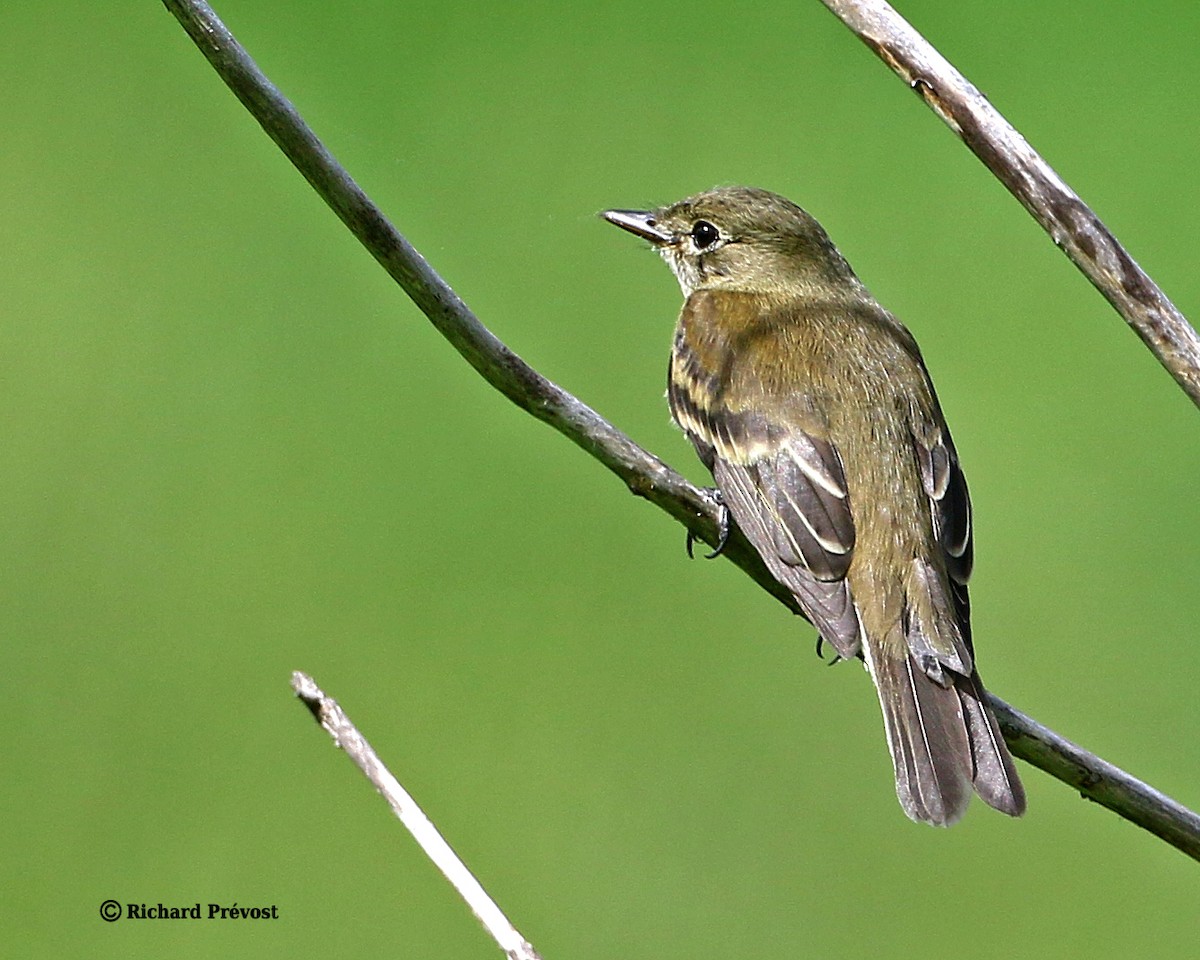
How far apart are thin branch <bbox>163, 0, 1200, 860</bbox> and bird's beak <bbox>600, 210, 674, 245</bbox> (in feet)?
4.87

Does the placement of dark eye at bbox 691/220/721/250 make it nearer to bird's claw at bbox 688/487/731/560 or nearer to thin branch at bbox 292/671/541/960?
bird's claw at bbox 688/487/731/560

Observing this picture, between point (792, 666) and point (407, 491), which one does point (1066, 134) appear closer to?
point (792, 666)

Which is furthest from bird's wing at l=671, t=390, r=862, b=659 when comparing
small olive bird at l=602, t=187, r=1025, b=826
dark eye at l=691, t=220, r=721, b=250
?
dark eye at l=691, t=220, r=721, b=250

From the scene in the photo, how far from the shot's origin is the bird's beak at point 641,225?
4.33 metres

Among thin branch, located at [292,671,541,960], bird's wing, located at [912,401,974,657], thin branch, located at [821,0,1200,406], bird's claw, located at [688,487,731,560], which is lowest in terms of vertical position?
thin branch, located at [292,671,541,960]

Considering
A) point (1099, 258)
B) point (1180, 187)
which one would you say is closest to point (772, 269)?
point (1099, 258)

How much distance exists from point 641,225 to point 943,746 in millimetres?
1855

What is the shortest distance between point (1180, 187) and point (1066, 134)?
18.5 inches

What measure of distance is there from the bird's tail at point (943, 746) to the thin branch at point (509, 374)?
0.06 meters

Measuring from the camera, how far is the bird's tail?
9.52 ft

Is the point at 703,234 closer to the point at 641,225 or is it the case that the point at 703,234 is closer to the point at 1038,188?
the point at 641,225

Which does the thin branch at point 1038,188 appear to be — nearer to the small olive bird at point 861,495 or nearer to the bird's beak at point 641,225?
the small olive bird at point 861,495

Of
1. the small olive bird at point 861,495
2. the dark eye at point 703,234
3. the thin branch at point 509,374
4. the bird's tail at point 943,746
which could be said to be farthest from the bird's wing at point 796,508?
the dark eye at point 703,234

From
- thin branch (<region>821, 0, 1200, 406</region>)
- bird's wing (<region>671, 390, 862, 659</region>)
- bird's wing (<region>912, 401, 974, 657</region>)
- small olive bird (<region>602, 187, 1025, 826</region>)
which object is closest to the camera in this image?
thin branch (<region>821, 0, 1200, 406</region>)
